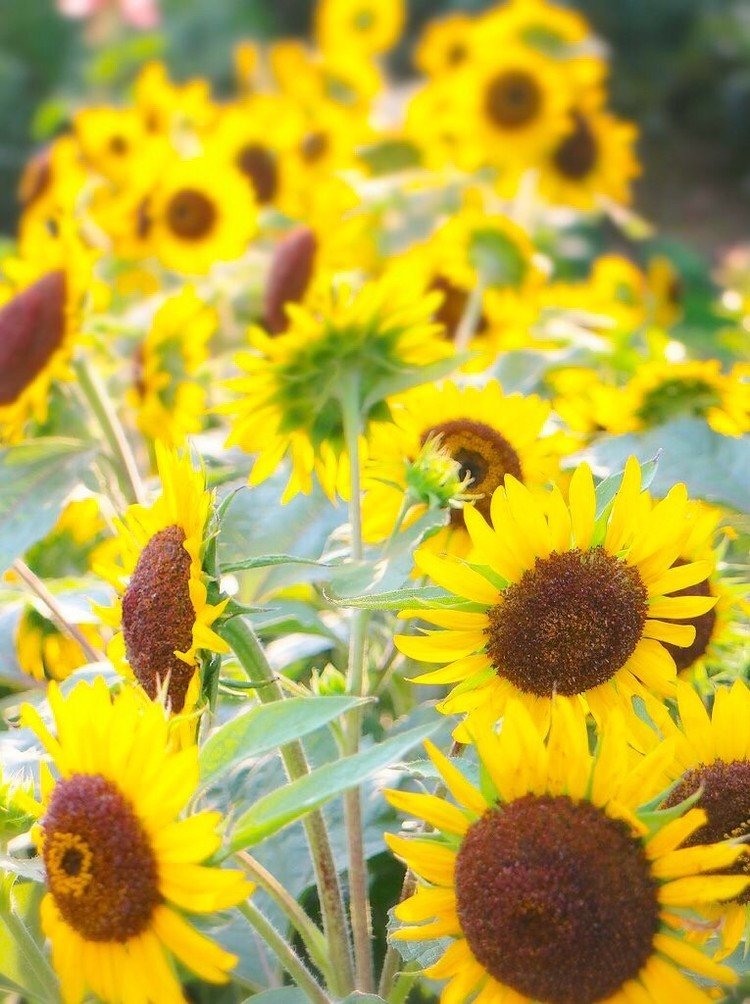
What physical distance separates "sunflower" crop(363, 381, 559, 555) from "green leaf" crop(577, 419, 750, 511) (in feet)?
0.08

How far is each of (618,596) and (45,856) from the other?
0.18 meters

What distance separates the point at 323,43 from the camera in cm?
159

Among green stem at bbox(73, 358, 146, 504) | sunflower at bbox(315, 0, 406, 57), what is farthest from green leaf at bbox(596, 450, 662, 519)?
sunflower at bbox(315, 0, 406, 57)

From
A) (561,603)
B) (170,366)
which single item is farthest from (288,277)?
(561,603)

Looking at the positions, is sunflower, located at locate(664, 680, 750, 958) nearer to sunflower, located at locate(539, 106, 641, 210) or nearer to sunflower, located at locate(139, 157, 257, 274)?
sunflower, located at locate(139, 157, 257, 274)

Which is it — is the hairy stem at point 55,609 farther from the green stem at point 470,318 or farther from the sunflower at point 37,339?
the green stem at point 470,318

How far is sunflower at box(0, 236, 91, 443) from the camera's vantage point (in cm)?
62

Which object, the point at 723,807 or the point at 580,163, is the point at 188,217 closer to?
the point at 580,163

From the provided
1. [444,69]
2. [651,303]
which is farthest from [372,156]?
[651,303]

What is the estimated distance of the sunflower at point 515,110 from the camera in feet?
3.44

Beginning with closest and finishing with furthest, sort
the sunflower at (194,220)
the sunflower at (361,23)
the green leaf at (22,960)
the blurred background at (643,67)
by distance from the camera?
1. the green leaf at (22,960)
2. the sunflower at (194,220)
3. the sunflower at (361,23)
4. the blurred background at (643,67)

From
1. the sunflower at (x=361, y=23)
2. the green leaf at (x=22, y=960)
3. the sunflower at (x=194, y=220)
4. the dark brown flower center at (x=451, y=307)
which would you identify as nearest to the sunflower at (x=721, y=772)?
the green leaf at (x=22, y=960)

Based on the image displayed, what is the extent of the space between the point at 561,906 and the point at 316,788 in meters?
0.07

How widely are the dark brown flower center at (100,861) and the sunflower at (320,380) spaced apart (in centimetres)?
17
